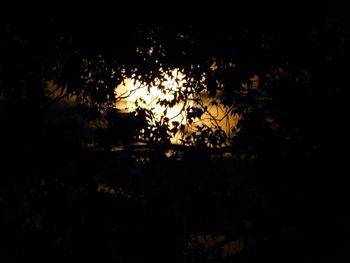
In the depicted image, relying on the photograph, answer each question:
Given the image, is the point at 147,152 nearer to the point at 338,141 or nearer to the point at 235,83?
the point at 235,83

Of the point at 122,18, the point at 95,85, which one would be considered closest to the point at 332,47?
the point at 122,18

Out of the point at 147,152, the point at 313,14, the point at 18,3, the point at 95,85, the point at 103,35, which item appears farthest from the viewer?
the point at 95,85

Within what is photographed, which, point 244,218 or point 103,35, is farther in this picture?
point 244,218

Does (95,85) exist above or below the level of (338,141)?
above

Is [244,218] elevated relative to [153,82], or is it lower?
lower

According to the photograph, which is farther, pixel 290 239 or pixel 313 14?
pixel 290 239

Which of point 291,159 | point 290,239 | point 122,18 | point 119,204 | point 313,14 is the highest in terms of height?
point 313,14

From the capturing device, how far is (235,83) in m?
5.07

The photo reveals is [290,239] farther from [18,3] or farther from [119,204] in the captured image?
[18,3]

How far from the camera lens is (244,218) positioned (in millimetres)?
5363

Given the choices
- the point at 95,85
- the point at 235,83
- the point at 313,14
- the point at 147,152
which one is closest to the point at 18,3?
the point at 95,85

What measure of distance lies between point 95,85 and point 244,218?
9.51ft

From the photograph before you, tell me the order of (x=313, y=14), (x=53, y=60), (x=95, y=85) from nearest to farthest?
(x=313, y=14)
(x=53, y=60)
(x=95, y=85)

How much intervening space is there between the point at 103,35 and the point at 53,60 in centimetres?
101
